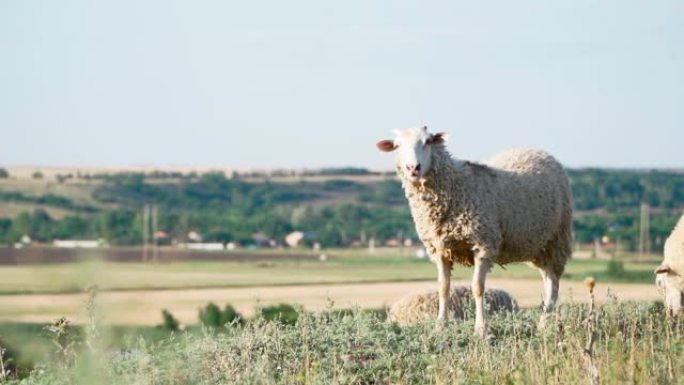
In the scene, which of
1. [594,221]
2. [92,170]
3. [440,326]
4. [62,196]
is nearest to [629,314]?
[440,326]

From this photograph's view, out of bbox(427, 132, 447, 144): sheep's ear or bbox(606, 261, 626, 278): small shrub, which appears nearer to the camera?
bbox(427, 132, 447, 144): sheep's ear

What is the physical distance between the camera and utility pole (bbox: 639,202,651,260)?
112375mm

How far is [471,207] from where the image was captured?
13492mm

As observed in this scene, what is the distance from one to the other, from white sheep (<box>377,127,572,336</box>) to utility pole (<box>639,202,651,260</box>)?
308 feet

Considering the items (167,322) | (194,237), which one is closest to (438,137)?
(167,322)

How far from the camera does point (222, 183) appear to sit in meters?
185

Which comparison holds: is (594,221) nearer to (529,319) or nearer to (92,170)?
(92,170)

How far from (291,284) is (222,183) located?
86.1 meters

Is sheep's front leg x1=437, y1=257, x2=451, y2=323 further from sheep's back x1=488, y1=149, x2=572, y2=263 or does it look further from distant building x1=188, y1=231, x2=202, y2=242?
distant building x1=188, y1=231, x2=202, y2=242

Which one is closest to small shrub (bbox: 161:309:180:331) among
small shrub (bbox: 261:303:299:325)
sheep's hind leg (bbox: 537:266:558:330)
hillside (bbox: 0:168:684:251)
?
small shrub (bbox: 261:303:299:325)

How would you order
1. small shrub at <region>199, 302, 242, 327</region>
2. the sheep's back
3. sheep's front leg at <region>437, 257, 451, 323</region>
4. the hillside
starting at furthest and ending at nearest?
1. the hillside
2. the sheep's back
3. sheep's front leg at <region>437, 257, 451, 323</region>
4. small shrub at <region>199, 302, 242, 327</region>

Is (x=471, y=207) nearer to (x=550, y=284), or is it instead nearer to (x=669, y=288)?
(x=550, y=284)

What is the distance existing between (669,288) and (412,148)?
188 inches

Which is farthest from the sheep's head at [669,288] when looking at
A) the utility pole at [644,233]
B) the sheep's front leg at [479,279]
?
the utility pole at [644,233]
